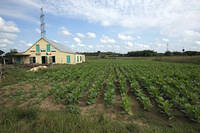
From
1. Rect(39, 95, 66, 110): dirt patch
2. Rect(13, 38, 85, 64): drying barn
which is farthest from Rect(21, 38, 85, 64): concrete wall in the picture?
Rect(39, 95, 66, 110): dirt patch

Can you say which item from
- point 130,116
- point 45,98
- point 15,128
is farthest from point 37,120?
point 130,116

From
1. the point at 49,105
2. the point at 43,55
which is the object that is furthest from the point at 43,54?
the point at 49,105

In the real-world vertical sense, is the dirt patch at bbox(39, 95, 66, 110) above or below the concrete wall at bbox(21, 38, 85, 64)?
below

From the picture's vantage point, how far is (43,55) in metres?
24.4

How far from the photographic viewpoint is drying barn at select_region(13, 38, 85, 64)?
78.8 ft

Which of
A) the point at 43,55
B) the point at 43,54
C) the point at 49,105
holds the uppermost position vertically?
the point at 43,54

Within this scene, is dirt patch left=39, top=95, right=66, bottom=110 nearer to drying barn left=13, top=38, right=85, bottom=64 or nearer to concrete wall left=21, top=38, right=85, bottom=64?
concrete wall left=21, top=38, right=85, bottom=64

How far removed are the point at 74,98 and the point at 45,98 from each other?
1.89m

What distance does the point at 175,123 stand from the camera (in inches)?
136

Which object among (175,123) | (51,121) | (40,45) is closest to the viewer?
(51,121)

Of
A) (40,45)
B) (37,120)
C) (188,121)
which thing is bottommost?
(188,121)

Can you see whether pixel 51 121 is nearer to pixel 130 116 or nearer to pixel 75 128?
pixel 75 128

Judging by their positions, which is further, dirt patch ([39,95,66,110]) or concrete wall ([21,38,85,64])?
concrete wall ([21,38,85,64])

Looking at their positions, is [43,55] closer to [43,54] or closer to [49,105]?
[43,54]
